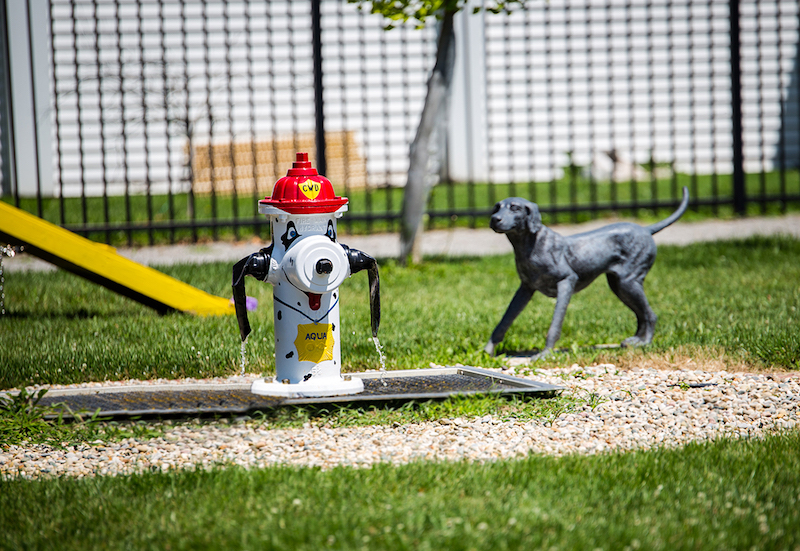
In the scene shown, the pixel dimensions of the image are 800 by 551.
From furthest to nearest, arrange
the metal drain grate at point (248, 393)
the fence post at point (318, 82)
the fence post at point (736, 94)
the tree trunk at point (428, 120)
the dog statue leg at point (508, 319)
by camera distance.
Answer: the fence post at point (736, 94)
the fence post at point (318, 82)
the tree trunk at point (428, 120)
the dog statue leg at point (508, 319)
the metal drain grate at point (248, 393)

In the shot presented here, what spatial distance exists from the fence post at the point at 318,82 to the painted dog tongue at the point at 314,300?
5.26 m

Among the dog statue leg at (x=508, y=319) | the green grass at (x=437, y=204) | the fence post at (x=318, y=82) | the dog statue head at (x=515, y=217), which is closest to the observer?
the dog statue head at (x=515, y=217)

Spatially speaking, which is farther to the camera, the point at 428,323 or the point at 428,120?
the point at 428,120

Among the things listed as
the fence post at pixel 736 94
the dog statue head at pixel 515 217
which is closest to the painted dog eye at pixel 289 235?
the dog statue head at pixel 515 217

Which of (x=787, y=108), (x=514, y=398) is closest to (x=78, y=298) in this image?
(x=514, y=398)

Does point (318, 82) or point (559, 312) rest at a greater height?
point (318, 82)

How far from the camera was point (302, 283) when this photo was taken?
3238 millimetres

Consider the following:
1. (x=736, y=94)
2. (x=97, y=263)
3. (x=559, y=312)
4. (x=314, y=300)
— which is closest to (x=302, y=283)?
(x=314, y=300)

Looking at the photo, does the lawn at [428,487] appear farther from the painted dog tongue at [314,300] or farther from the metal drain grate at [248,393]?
the painted dog tongue at [314,300]

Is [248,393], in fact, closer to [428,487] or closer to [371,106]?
[428,487]

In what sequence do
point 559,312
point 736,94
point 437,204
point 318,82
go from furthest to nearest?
point 437,204
point 736,94
point 318,82
point 559,312

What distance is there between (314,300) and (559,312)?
1.49 meters

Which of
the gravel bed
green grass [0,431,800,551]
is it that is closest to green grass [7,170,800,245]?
the gravel bed

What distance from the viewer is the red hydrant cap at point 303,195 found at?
330 centimetres
